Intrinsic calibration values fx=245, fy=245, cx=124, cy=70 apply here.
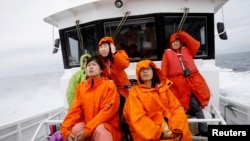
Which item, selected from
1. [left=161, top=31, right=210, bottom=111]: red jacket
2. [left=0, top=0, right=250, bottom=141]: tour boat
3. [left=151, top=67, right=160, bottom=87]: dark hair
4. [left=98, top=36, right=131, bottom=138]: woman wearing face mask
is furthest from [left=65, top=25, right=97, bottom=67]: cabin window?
[left=151, top=67, right=160, bottom=87]: dark hair

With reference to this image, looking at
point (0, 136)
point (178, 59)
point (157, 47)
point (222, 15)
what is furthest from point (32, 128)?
point (222, 15)

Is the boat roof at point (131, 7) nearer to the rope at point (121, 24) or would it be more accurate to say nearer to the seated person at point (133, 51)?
the rope at point (121, 24)

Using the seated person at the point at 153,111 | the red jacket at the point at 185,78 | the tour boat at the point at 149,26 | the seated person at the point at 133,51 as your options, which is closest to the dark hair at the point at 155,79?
the seated person at the point at 153,111

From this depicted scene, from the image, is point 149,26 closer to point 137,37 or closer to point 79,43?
point 137,37

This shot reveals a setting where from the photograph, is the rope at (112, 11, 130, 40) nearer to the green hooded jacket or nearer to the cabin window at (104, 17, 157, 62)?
the cabin window at (104, 17, 157, 62)

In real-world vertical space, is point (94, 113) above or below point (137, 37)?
below

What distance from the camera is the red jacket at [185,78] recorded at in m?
3.73

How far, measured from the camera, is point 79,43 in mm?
5082

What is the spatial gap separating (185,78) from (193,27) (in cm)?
126

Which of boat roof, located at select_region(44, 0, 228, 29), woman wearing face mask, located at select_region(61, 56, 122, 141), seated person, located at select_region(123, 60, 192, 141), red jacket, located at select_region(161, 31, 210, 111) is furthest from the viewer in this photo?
boat roof, located at select_region(44, 0, 228, 29)

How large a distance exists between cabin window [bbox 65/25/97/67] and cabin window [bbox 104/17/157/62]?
384mm

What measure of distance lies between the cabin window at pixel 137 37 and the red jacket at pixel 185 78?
2.12 ft

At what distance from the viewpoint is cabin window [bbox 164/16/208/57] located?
451 cm

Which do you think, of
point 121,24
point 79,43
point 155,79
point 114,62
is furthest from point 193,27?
point 79,43
